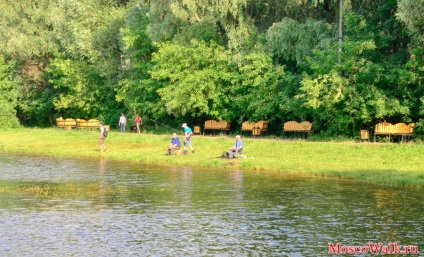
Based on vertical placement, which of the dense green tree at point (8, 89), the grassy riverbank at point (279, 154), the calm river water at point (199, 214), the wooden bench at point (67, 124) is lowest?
the calm river water at point (199, 214)

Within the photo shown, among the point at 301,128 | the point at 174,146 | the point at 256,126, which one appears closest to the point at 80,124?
the point at 256,126

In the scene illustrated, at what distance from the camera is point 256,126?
164 ft

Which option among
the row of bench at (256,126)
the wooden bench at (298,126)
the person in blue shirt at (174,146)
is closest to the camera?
the person in blue shirt at (174,146)

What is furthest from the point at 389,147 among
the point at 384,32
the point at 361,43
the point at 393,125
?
the point at 384,32

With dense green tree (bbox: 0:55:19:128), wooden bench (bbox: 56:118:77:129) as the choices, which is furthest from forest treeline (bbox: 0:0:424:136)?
wooden bench (bbox: 56:118:77:129)

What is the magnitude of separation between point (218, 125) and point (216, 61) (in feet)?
14.8

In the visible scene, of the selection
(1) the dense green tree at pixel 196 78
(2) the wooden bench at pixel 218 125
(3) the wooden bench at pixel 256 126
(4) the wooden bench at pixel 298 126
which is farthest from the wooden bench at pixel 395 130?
(2) the wooden bench at pixel 218 125

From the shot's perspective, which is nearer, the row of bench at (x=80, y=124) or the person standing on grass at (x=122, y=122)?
the person standing on grass at (x=122, y=122)

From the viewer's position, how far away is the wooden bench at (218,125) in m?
53.2

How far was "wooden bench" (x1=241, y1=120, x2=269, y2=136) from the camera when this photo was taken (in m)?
49.7

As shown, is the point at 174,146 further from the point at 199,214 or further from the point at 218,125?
the point at 199,214

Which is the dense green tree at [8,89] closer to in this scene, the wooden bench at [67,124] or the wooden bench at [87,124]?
the wooden bench at [67,124]

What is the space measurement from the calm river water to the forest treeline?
40.1 ft

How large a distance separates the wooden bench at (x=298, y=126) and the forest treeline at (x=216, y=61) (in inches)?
23.1
